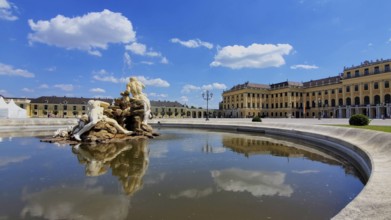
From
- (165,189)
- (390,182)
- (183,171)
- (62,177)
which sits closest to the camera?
(390,182)

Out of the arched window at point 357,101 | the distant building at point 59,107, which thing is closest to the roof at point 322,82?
the arched window at point 357,101

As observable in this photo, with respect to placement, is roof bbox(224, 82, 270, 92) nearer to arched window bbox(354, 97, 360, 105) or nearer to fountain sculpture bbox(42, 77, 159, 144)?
arched window bbox(354, 97, 360, 105)

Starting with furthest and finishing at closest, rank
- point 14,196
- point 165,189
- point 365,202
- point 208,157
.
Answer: point 208,157 < point 165,189 < point 14,196 < point 365,202

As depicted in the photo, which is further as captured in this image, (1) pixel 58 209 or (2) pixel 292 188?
(2) pixel 292 188

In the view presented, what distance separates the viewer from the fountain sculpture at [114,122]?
1703 cm

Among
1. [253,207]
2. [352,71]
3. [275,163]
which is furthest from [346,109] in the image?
[253,207]

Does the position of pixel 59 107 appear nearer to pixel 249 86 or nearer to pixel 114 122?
pixel 249 86

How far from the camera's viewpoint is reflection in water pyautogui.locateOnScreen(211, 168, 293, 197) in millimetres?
6336

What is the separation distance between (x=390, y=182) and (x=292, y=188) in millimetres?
2141

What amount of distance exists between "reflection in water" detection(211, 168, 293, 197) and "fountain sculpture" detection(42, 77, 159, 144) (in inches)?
432

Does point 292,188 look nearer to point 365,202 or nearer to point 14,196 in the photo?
point 365,202

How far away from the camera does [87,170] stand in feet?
28.0

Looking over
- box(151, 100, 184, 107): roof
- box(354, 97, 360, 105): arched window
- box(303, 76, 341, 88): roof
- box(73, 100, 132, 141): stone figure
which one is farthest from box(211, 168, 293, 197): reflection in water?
box(151, 100, 184, 107): roof

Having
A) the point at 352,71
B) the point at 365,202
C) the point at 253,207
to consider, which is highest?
the point at 352,71
